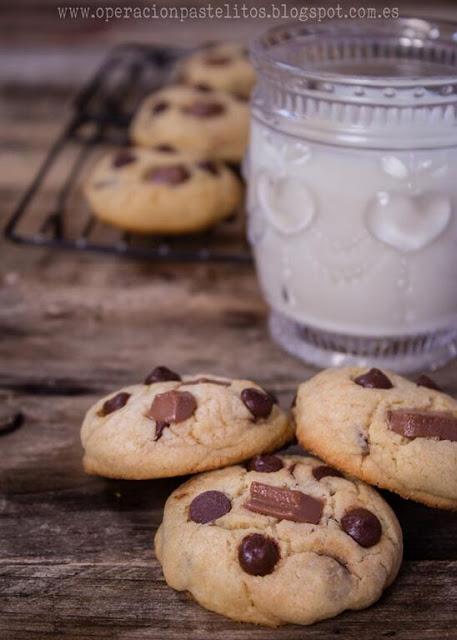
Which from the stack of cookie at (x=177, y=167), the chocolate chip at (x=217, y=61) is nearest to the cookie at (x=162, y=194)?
the stack of cookie at (x=177, y=167)

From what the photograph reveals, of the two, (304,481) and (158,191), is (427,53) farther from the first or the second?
(304,481)

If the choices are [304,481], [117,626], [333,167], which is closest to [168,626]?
[117,626]

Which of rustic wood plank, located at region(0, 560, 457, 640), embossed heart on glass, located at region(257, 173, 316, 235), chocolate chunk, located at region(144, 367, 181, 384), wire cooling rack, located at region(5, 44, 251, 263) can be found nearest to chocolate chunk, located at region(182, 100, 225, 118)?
wire cooling rack, located at region(5, 44, 251, 263)

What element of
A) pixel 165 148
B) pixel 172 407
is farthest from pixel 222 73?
pixel 172 407

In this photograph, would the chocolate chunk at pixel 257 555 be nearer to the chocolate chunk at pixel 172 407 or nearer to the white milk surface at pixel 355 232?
the chocolate chunk at pixel 172 407

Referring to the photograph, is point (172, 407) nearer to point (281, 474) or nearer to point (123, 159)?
point (281, 474)

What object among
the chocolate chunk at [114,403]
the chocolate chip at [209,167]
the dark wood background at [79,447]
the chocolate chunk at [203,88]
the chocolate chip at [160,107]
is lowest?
the dark wood background at [79,447]
